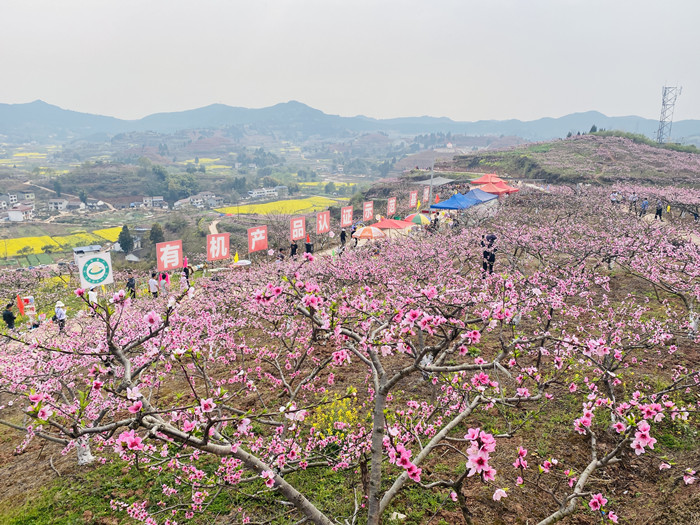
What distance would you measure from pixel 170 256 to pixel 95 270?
3358 millimetres

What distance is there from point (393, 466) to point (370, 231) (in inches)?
642

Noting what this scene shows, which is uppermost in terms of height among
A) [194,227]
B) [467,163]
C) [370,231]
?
[467,163]

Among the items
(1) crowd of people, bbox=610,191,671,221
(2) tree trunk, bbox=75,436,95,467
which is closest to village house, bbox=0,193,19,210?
(2) tree trunk, bbox=75,436,95,467

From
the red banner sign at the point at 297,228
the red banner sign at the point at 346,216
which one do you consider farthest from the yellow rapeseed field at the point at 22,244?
the red banner sign at the point at 297,228

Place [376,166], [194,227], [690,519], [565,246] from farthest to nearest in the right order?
[376,166], [194,227], [565,246], [690,519]

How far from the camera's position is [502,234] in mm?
17234

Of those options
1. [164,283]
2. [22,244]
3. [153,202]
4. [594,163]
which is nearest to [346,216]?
[164,283]

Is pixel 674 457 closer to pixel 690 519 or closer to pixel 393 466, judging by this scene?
pixel 690 519

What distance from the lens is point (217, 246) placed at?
17781 mm

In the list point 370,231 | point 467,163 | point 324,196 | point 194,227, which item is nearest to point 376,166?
point 324,196

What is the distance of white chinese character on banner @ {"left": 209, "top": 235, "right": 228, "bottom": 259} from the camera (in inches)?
691

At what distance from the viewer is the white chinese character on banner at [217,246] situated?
691 inches

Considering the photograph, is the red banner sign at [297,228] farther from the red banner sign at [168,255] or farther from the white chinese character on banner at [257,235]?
the red banner sign at [168,255]

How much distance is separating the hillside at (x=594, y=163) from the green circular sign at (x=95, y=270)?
45372mm
